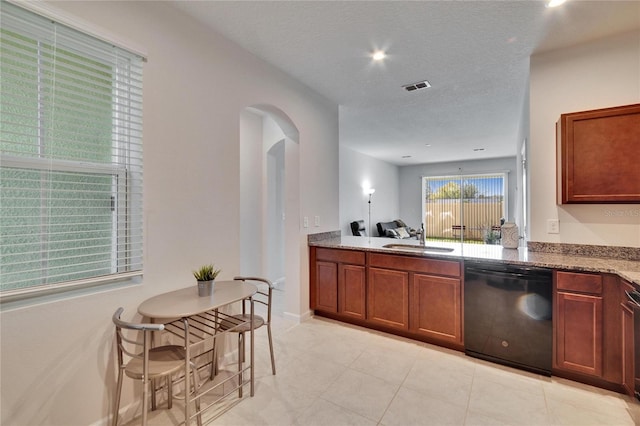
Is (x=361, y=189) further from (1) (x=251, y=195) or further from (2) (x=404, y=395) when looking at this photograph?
(2) (x=404, y=395)

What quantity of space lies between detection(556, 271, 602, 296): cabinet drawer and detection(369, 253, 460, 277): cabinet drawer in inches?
27.9

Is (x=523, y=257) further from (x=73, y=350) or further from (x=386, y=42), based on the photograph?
(x=73, y=350)

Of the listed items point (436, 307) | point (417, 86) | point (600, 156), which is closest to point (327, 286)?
point (436, 307)

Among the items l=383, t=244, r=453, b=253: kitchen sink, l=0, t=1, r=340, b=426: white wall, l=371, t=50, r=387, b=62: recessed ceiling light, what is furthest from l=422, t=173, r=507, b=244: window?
l=0, t=1, r=340, b=426: white wall

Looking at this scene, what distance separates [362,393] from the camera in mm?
2051

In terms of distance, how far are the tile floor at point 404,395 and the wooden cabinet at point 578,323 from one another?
19 cm

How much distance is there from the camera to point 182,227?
2094mm

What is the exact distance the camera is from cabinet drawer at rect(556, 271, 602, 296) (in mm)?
2032

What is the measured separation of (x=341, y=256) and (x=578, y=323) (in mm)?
2030

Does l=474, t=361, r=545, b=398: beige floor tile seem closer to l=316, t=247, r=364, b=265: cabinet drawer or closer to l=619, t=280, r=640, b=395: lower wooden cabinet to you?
l=619, t=280, r=640, b=395: lower wooden cabinet

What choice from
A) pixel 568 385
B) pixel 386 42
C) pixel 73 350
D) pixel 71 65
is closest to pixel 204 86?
pixel 71 65

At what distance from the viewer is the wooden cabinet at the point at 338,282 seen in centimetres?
313

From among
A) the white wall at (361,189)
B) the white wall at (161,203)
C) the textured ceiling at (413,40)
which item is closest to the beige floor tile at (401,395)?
the white wall at (161,203)

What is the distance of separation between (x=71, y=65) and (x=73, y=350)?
1579 millimetres
